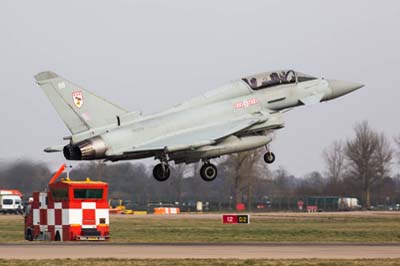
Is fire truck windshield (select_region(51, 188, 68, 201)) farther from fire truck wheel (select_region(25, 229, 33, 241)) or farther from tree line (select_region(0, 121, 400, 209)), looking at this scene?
tree line (select_region(0, 121, 400, 209))

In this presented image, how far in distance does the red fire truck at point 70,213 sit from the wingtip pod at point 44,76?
11837mm

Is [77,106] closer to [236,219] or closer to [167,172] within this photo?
[167,172]

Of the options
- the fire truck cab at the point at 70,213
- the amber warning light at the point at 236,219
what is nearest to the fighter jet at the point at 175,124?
the fire truck cab at the point at 70,213

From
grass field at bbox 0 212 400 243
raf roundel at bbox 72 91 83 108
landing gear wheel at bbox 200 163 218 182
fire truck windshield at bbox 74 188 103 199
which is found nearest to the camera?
raf roundel at bbox 72 91 83 108

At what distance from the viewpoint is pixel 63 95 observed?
39219 millimetres

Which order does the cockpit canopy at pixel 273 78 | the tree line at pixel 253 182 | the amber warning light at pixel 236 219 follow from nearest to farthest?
the cockpit canopy at pixel 273 78, the amber warning light at pixel 236 219, the tree line at pixel 253 182

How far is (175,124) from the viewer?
3934cm

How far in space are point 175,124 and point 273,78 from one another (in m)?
5.17

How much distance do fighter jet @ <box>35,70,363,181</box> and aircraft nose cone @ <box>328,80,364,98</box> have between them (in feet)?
12.0

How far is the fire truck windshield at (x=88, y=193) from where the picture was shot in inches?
2003

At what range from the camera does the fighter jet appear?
126 ft

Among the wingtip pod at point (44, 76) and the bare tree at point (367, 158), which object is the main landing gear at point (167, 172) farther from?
the bare tree at point (367, 158)

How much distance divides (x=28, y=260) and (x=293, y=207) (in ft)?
323

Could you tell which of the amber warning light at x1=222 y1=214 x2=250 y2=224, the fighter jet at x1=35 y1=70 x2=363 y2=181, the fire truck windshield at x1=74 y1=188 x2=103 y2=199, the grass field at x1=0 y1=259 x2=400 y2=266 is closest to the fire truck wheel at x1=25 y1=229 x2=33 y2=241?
the fire truck windshield at x1=74 y1=188 x2=103 y2=199
